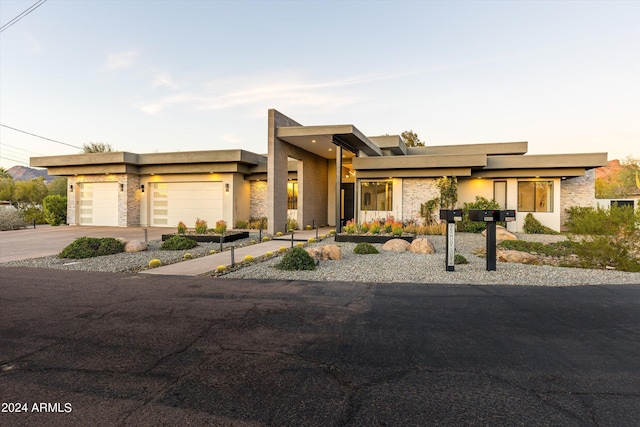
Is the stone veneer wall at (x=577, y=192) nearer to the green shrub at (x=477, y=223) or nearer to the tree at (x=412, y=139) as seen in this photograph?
the green shrub at (x=477, y=223)

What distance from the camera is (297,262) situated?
8625 mm

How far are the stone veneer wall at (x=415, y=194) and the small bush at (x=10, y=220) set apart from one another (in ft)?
82.2

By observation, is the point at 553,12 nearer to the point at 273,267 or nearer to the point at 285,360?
the point at 273,267

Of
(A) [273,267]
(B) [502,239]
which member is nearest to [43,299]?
(A) [273,267]

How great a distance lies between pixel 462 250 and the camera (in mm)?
12133

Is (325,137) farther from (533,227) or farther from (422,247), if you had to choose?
(533,227)

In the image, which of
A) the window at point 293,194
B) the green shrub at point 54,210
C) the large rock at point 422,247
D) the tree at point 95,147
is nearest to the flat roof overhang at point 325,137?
the window at point 293,194

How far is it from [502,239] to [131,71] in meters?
24.8

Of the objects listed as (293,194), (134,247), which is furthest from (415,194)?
(134,247)

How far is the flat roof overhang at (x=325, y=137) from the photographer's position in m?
15.2

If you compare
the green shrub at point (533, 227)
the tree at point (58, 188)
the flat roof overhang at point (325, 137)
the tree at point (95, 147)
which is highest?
the tree at point (95, 147)

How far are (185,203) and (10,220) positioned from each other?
10885 mm

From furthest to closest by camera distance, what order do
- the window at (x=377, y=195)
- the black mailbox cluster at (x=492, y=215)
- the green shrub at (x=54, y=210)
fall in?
the green shrub at (x=54, y=210)
the window at (x=377, y=195)
the black mailbox cluster at (x=492, y=215)

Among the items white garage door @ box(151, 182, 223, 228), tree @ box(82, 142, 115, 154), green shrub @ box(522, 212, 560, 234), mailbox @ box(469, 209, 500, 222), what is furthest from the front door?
tree @ box(82, 142, 115, 154)
